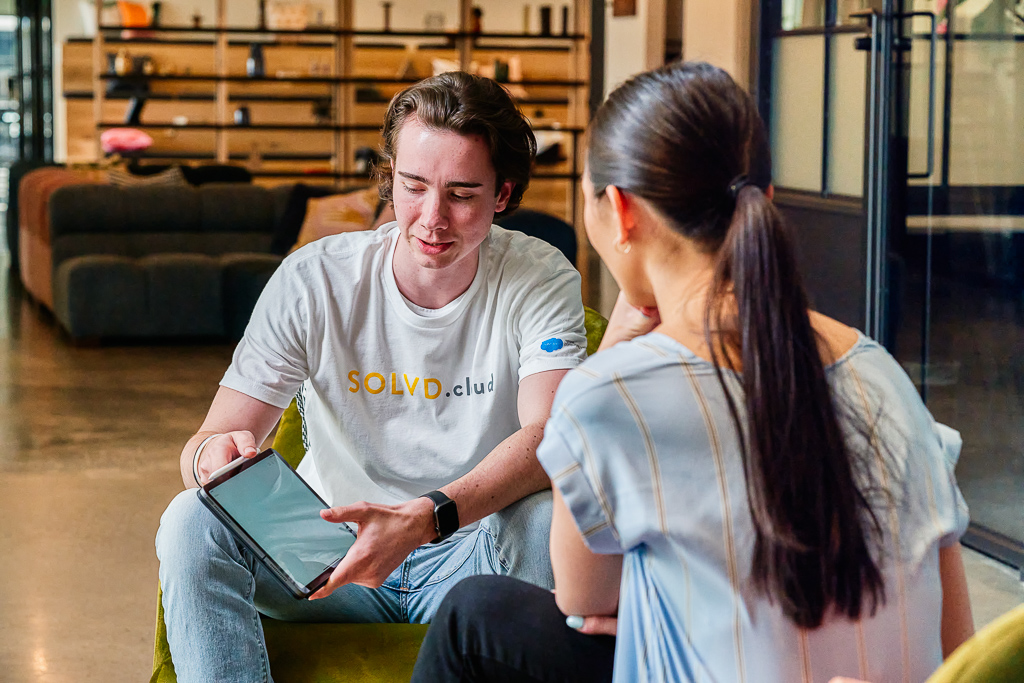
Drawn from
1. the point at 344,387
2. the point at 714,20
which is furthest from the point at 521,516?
the point at 714,20

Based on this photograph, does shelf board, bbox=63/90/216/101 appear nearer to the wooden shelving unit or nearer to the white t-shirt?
the wooden shelving unit

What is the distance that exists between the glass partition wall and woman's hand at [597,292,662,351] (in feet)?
5.25

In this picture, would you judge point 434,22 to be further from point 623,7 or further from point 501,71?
point 623,7

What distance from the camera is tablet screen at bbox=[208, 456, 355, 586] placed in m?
1.33

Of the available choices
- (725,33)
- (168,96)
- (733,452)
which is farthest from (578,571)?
(168,96)

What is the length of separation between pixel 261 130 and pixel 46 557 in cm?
865

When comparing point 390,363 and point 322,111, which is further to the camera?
point 322,111

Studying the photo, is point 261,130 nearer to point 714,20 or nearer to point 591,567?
point 714,20

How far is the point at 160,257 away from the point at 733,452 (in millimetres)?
5830

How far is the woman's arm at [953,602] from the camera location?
3.37 ft

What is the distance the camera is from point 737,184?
954mm

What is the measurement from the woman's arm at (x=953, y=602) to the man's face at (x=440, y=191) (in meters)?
0.81

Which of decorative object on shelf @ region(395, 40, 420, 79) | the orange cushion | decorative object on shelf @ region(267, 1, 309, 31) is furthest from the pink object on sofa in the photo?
the orange cushion

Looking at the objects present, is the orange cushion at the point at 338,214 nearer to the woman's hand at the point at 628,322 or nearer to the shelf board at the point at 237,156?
the shelf board at the point at 237,156
